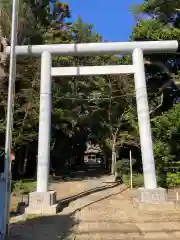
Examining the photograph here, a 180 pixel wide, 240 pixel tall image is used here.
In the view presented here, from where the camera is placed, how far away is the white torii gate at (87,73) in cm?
940

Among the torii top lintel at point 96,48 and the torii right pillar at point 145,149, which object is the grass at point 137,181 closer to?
the torii right pillar at point 145,149

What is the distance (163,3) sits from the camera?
50.6ft

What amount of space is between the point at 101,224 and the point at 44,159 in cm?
315

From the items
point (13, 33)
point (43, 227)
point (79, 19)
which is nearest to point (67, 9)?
point (79, 19)

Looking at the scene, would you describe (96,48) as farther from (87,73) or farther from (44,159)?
(44,159)

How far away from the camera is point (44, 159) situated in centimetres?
977

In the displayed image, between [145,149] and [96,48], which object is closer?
[145,149]

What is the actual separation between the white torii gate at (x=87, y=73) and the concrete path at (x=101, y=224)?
2.47 feet

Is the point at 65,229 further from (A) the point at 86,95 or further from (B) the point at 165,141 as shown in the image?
(A) the point at 86,95

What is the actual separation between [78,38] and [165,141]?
39.6ft

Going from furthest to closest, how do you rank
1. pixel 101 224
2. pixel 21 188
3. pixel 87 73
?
pixel 21 188 → pixel 87 73 → pixel 101 224

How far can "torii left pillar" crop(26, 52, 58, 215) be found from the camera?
912 centimetres

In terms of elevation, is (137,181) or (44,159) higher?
(44,159)

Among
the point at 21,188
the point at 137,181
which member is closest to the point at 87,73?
the point at 137,181
